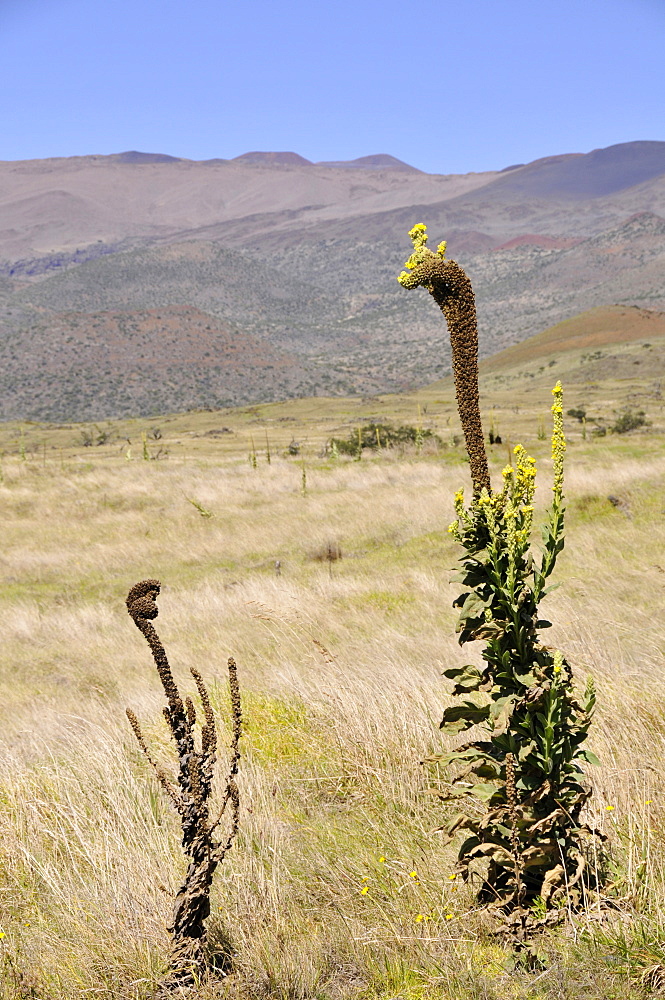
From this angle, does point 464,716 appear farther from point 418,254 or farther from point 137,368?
point 137,368

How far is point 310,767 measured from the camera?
425 centimetres

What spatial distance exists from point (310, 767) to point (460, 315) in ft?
8.77

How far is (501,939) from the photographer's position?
2.68 meters

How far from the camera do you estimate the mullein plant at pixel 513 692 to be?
2598 millimetres

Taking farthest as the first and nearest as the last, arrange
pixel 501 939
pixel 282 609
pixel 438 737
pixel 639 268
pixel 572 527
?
pixel 639 268
pixel 572 527
pixel 282 609
pixel 438 737
pixel 501 939

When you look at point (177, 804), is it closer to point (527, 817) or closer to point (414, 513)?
point (527, 817)

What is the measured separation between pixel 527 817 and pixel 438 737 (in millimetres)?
1692

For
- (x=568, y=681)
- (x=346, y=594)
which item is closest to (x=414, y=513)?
(x=346, y=594)

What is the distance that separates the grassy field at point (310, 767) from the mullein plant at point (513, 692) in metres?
0.19

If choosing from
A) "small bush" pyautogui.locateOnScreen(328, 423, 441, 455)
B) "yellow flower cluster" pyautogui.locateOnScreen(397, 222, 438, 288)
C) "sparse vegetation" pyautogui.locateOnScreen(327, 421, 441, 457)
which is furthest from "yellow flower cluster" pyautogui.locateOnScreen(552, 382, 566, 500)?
"small bush" pyautogui.locateOnScreen(328, 423, 441, 455)

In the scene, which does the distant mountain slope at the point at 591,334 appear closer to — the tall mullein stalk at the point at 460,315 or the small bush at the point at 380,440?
the small bush at the point at 380,440

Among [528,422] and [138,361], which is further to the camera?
[138,361]

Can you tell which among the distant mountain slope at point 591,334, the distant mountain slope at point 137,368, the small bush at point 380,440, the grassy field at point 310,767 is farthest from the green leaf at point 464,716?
the distant mountain slope at point 137,368

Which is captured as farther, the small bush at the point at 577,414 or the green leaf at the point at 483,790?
the small bush at the point at 577,414
